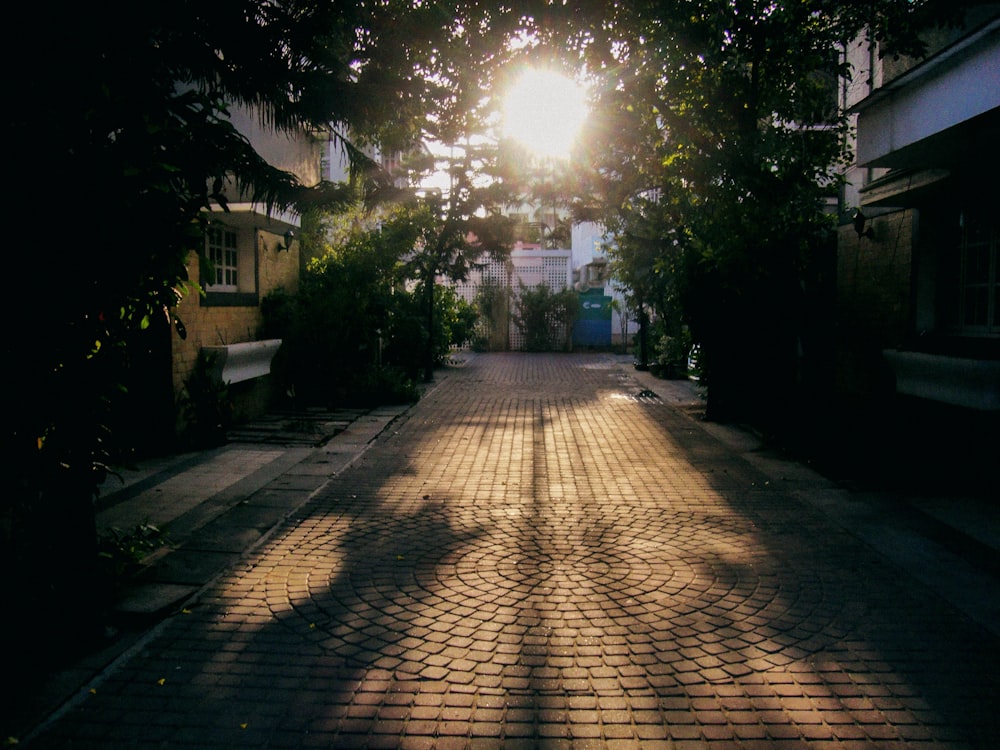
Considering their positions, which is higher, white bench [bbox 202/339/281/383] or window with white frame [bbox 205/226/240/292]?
window with white frame [bbox 205/226/240/292]

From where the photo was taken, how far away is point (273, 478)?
8281mm

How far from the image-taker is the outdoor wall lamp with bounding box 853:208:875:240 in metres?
9.91

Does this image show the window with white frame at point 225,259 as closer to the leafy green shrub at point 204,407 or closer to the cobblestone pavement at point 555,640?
the leafy green shrub at point 204,407

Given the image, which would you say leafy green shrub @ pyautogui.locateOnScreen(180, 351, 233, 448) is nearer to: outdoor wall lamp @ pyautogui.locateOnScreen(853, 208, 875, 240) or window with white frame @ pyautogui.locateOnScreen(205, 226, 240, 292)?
window with white frame @ pyautogui.locateOnScreen(205, 226, 240, 292)

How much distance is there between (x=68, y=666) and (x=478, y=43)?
Result: 33.2ft

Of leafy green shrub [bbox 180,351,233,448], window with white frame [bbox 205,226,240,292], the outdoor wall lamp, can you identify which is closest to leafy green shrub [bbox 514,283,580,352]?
window with white frame [bbox 205,226,240,292]

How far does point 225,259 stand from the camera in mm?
11773

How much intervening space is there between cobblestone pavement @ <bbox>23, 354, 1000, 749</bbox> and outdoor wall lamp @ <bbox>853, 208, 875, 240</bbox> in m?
4.23

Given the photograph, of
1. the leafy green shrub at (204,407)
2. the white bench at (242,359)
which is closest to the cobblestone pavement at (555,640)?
the leafy green shrub at (204,407)

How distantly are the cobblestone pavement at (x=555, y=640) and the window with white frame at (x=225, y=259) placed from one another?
17.7 ft

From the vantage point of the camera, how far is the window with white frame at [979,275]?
8.07 metres

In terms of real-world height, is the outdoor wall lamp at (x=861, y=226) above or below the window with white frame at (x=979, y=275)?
above

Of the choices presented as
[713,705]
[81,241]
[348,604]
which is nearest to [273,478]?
[348,604]

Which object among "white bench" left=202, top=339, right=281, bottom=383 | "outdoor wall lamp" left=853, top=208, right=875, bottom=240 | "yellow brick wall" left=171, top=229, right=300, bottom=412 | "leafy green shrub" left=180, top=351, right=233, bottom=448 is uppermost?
"outdoor wall lamp" left=853, top=208, right=875, bottom=240
